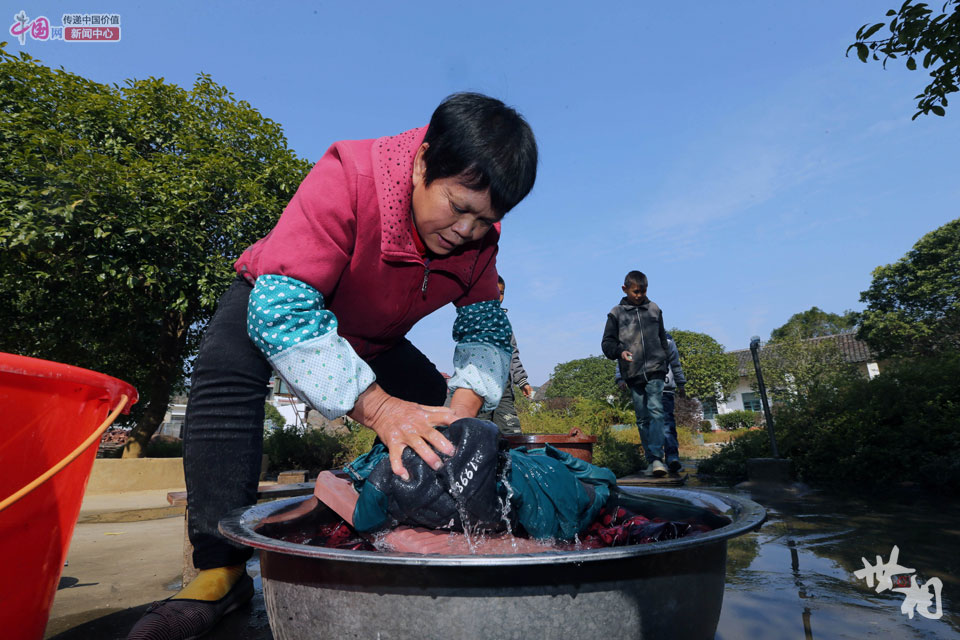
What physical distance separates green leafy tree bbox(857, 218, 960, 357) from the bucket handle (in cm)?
4335

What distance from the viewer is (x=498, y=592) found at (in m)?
0.94

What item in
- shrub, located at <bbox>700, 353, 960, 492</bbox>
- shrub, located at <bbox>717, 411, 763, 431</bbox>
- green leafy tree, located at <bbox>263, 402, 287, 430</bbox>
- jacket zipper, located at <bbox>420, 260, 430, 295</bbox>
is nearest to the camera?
jacket zipper, located at <bbox>420, 260, 430, 295</bbox>

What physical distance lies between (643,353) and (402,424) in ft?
18.4

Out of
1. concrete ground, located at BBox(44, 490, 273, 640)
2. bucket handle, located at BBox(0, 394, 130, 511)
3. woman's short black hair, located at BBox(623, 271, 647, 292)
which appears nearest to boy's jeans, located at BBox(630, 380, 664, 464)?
woman's short black hair, located at BBox(623, 271, 647, 292)

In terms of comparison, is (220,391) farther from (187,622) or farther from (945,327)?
(945,327)

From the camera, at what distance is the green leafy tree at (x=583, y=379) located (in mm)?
52872

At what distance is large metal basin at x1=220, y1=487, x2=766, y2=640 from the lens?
935 mm

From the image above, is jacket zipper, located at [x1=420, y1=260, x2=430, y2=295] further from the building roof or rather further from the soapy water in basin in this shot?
the building roof

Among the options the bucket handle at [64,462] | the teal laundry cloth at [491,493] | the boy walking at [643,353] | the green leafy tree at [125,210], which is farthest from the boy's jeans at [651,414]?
the green leafy tree at [125,210]

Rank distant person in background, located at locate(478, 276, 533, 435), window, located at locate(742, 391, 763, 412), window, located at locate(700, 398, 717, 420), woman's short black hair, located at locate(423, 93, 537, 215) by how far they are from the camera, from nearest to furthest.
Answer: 1. woman's short black hair, located at locate(423, 93, 537, 215)
2. distant person in background, located at locate(478, 276, 533, 435)
3. window, located at locate(700, 398, 717, 420)
4. window, located at locate(742, 391, 763, 412)

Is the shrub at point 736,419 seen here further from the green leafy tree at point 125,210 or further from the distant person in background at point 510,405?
the green leafy tree at point 125,210

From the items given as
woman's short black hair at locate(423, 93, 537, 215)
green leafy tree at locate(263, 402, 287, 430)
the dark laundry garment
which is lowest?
the dark laundry garment

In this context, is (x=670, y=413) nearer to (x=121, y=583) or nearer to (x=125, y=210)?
(x=121, y=583)

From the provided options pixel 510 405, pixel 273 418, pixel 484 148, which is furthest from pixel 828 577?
pixel 273 418
